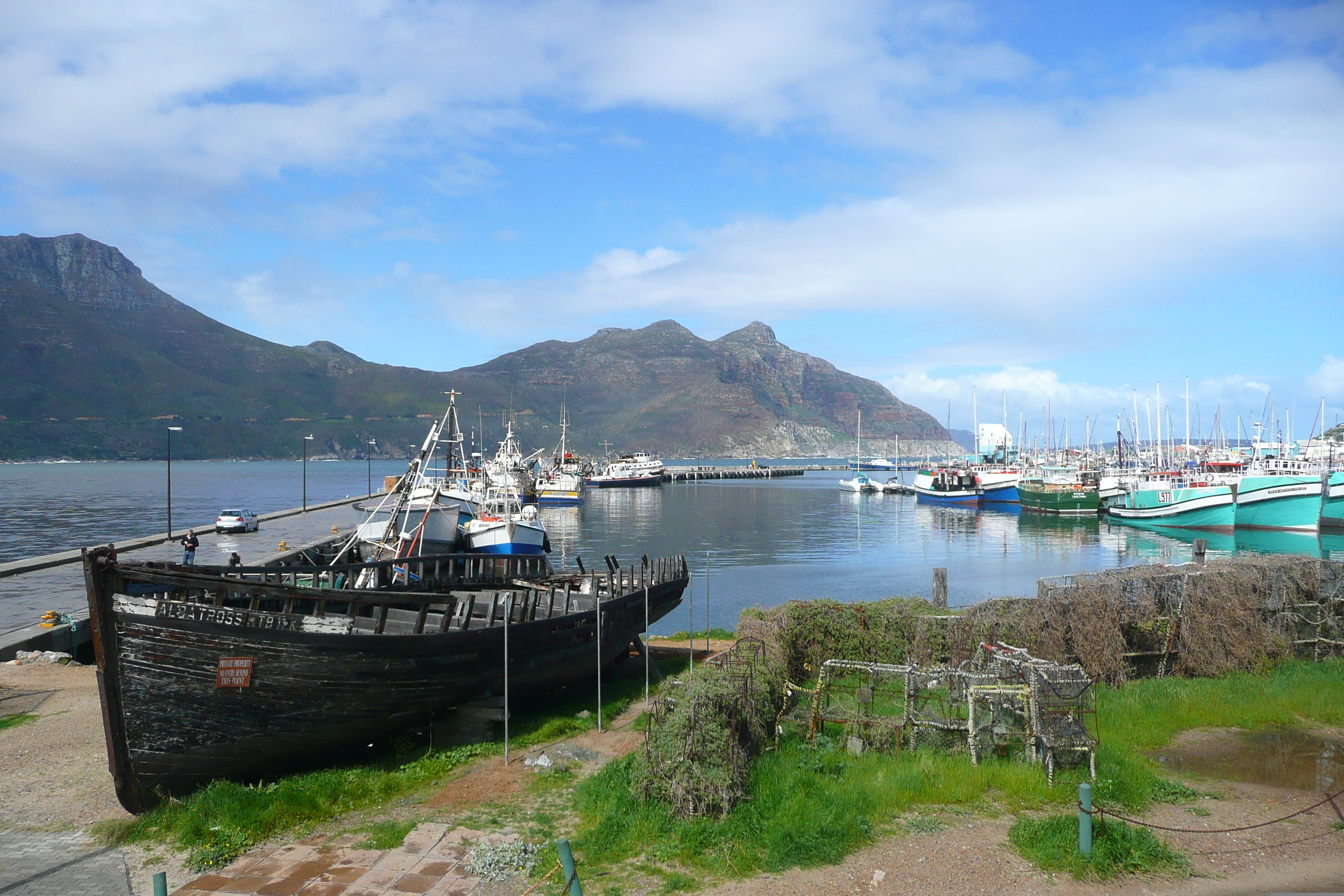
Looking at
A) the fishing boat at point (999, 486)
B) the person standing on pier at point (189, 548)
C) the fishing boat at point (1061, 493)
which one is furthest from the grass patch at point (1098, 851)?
the fishing boat at point (999, 486)

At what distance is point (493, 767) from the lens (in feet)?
40.4

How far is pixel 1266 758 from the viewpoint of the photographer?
41.8 feet

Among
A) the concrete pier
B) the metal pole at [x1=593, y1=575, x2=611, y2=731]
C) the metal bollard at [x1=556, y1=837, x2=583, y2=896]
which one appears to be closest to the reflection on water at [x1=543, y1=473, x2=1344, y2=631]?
the metal pole at [x1=593, y1=575, x2=611, y2=731]

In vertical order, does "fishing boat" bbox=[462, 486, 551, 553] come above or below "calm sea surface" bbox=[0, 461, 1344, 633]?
above

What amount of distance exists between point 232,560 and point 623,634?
11983mm

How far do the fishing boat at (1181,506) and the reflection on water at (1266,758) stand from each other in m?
59.2

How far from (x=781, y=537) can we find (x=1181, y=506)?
110ft

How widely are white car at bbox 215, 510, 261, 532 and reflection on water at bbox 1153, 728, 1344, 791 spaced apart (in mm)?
45658

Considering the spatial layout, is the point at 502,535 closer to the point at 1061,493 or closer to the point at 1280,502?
the point at 1280,502

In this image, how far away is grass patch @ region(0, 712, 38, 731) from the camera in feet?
43.9

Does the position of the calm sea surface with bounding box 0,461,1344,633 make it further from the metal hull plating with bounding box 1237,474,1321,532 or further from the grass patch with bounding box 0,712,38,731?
the grass patch with bounding box 0,712,38,731

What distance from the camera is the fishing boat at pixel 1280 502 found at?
59.9 meters

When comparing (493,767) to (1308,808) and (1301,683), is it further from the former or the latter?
(1301,683)

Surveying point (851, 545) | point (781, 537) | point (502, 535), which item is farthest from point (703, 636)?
point (781, 537)
